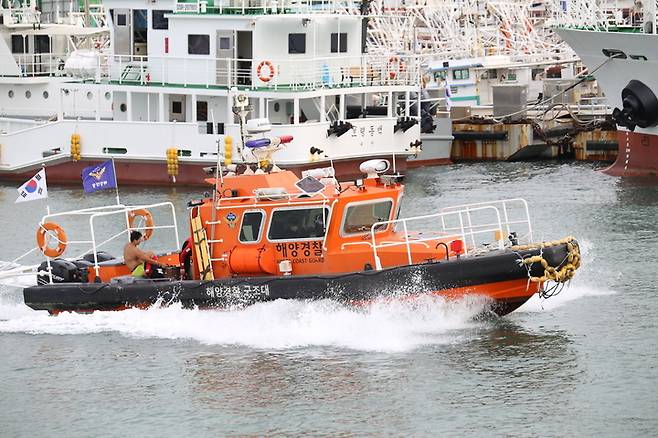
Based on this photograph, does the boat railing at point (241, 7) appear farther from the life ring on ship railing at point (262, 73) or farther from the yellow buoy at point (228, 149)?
the yellow buoy at point (228, 149)

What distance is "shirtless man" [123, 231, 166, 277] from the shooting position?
26.8 m

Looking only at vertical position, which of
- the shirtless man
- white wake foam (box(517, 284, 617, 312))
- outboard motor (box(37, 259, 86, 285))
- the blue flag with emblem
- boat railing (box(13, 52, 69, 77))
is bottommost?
white wake foam (box(517, 284, 617, 312))

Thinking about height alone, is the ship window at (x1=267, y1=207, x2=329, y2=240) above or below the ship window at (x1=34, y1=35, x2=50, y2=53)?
below

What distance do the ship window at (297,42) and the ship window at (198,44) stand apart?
7.76 ft

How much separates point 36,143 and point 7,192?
279cm

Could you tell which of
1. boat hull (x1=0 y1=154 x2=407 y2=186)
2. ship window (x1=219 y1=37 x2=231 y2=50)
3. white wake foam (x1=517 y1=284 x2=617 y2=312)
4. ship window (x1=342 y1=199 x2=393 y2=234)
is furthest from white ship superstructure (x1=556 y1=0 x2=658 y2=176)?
ship window (x1=342 y1=199 x2=393 y2=234)

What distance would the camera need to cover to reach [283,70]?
152 ft

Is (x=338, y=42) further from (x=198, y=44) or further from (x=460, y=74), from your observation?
(x=460, y=74)

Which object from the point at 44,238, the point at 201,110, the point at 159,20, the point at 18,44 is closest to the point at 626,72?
the point at 201,110

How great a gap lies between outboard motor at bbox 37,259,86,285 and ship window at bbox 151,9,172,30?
2156 cm

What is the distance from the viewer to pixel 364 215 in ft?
84.1

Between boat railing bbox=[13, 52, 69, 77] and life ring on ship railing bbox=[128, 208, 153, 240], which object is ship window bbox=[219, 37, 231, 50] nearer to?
boat railing bbox=[13, 52, 69, 77]

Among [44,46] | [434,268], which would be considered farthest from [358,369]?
[44,46]

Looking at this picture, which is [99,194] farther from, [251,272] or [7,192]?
[251,272]
